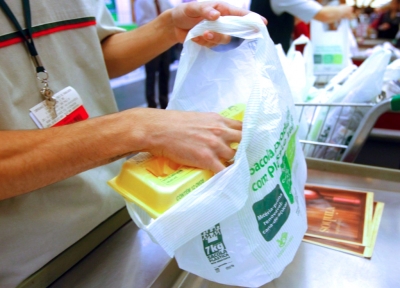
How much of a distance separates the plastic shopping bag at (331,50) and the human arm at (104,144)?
43.6 inches

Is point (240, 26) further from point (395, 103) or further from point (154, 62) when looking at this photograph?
point (154, 62)

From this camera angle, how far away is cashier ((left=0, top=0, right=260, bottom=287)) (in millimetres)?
371

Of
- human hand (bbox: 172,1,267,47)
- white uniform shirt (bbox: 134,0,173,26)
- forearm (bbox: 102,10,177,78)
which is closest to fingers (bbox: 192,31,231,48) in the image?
human hand (bbox: 172,1,267,47)

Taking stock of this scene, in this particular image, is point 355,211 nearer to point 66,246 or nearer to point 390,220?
point 390,220

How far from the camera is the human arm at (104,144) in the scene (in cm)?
35

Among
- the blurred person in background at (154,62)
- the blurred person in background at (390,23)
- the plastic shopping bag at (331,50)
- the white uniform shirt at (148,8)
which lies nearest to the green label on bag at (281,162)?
A: the plastic shopping bag at (331,50)

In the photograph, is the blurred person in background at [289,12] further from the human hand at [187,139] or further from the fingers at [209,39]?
the human hand at [187,139]

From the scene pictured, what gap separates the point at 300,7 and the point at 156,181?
1415 mm

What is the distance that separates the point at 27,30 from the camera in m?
0.47

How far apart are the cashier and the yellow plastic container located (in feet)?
0.05

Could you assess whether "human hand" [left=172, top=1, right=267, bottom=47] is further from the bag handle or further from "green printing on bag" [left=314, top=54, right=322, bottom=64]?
"green printing on bag" [left=314, top=54, right=322, bottom=64]

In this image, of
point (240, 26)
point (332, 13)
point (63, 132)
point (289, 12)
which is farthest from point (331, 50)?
point (63, 132)

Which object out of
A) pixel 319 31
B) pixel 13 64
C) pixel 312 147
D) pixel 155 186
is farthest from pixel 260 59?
pixel 319 31

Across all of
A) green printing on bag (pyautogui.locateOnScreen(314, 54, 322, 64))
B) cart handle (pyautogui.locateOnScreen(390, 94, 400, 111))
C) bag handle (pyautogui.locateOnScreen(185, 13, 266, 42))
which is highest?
bag handle (pyautogui.locateOnScreen(185, 13, 266, 42))
